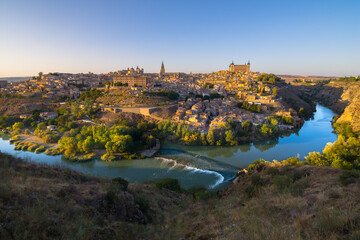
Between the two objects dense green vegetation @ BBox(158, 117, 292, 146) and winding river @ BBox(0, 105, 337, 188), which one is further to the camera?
dense green vegetation @ BBox(158, 117, 292, 146)

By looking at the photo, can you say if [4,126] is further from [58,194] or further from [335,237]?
[335,237]

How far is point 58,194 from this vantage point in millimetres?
3135

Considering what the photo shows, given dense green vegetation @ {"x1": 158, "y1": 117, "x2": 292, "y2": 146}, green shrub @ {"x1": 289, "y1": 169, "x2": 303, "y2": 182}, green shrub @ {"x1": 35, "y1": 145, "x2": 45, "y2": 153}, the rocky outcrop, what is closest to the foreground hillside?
green shrub @ {"x1": 289, "y1": 169, "x2": 303, "y2": 182}

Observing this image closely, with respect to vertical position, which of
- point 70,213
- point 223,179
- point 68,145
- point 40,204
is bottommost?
point 223,179

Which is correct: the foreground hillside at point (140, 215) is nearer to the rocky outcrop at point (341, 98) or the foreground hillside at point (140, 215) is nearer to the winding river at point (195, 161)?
the winding river at point (195, 161)

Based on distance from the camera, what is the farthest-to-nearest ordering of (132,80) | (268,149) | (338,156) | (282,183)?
(132,80)
(268,149)
(338,156)
(282,183)

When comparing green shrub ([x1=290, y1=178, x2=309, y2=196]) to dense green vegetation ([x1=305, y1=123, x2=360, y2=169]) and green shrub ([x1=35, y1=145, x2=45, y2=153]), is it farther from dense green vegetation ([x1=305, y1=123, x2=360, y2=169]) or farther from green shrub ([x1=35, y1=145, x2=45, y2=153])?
green shrub ([x1=35, y1=145, x2=45, y2=153])

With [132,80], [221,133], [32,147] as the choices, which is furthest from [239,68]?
[32,147]

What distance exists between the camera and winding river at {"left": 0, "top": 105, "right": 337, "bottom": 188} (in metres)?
10.3

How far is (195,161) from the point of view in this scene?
1221 centimetres

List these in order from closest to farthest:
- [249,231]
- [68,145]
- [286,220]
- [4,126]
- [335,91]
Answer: [249,231], [286,220], [68,145], [4,126], [335,91]

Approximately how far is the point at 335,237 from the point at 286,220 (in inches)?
40.2

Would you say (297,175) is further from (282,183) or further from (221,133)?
(221,133)

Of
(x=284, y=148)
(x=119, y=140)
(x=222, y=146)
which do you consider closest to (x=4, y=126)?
(x=119, y=140)
